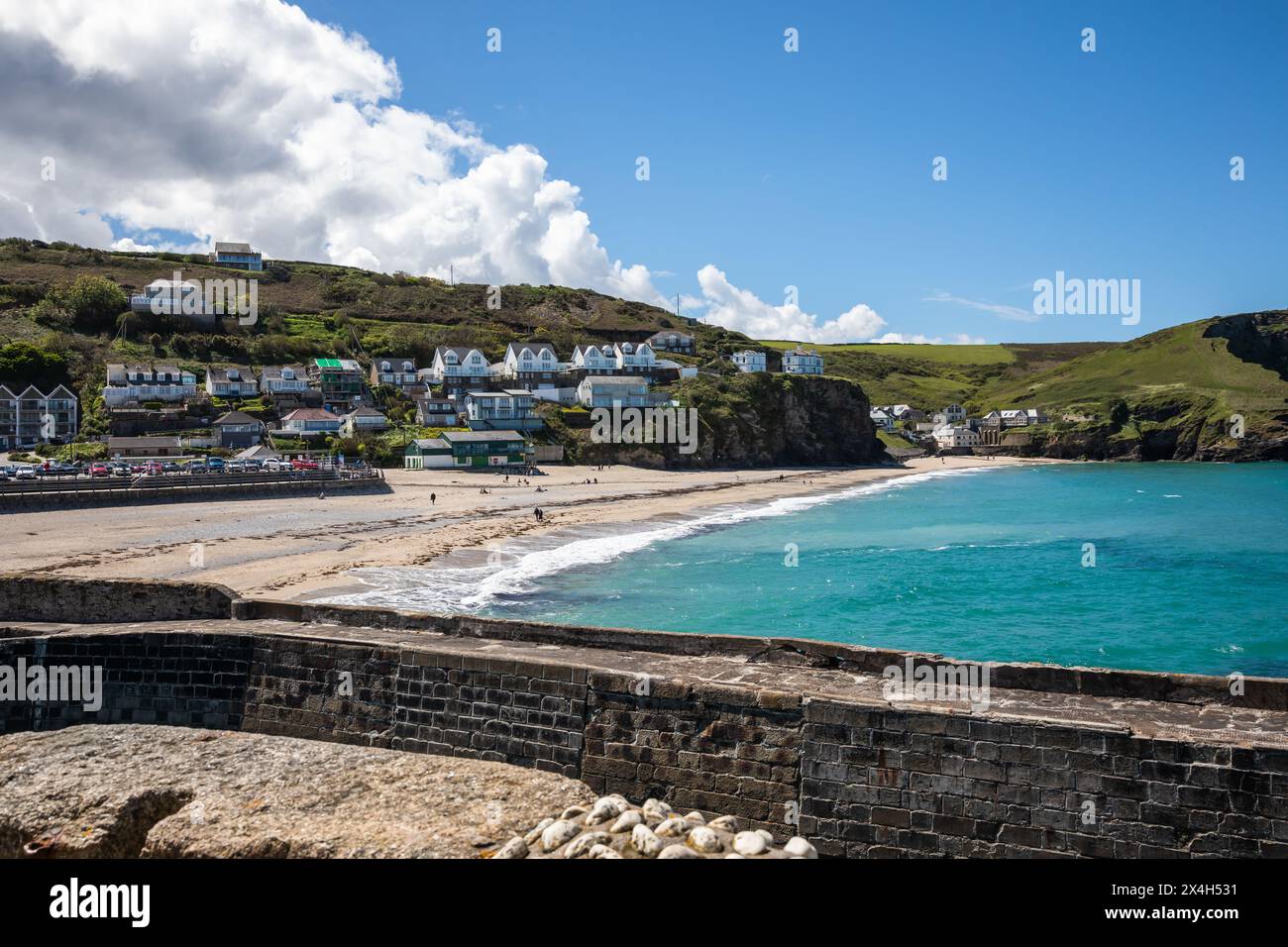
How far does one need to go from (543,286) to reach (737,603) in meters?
154

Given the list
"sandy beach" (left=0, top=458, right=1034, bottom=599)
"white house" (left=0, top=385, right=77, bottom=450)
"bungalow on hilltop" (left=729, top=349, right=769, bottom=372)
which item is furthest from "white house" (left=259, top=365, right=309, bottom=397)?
"bungalow on hilltop" (left=729, top=349, right=769, bottom=372)

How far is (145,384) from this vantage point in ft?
256

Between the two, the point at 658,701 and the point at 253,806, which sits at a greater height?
the point at 658,701

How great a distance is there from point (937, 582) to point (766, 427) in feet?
225

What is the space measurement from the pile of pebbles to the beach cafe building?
6705 centimetres

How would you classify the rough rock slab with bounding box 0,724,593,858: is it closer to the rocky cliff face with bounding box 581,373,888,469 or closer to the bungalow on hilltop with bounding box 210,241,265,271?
the rocky cliff face with bounding box 581,373,888,469

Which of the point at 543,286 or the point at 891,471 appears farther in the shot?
the point at 543,286

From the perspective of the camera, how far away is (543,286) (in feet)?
568

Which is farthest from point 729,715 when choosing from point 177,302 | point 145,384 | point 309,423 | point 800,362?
point 800,362

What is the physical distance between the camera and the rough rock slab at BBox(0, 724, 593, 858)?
7793 mm

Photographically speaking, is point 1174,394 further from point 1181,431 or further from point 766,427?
point 766,427

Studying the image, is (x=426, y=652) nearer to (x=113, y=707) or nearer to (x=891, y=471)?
(x=113, y=707)
